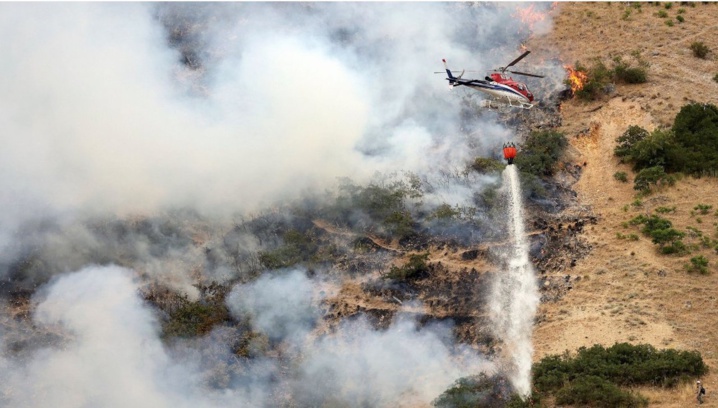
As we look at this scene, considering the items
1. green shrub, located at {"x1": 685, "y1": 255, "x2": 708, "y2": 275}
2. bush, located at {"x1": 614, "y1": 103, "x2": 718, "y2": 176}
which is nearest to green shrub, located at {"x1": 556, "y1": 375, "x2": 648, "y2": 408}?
green shrub, located at {"x1": 685, "y1": 255, "x2": 708, "y2": 275}

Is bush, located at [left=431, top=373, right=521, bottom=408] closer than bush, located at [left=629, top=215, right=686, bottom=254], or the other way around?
bush, located at [left=431, top=373, right=521, bottom=408]

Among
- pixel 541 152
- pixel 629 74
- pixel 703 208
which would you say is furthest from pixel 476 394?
pixel 629 74

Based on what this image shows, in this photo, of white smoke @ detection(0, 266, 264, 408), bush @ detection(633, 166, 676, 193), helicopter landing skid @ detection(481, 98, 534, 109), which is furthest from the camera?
helicopter landing skid @ detection(481, 98, 534, 109)

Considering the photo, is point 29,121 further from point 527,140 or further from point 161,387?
point 527,140

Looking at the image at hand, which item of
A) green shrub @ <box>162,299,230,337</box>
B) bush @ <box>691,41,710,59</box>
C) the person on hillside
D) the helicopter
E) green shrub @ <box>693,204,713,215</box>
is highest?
bush @ <box>691,41,710,59</box>

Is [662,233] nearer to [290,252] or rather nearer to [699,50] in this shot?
[699,50]

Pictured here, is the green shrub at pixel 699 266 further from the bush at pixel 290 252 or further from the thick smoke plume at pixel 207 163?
the bush at pixel 290 252

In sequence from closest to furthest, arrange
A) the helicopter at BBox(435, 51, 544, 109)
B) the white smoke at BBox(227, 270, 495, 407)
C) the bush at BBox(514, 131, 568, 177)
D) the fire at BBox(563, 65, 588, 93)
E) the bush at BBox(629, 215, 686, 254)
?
the white smoke at BBox(227, 270, 495, 407) < the bush at BBox(629, 215, 686, 254) < the helicopter at BBox(435, 51, 544, 109) < the bush at BBox(514, 131, 568, 177) < the fire at BBox(563, 65, 588, 93)

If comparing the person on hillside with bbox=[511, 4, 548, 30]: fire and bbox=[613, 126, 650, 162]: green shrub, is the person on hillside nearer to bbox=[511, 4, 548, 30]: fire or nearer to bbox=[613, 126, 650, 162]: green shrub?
bbox=[613, 126, 650, 162]: green shrub
